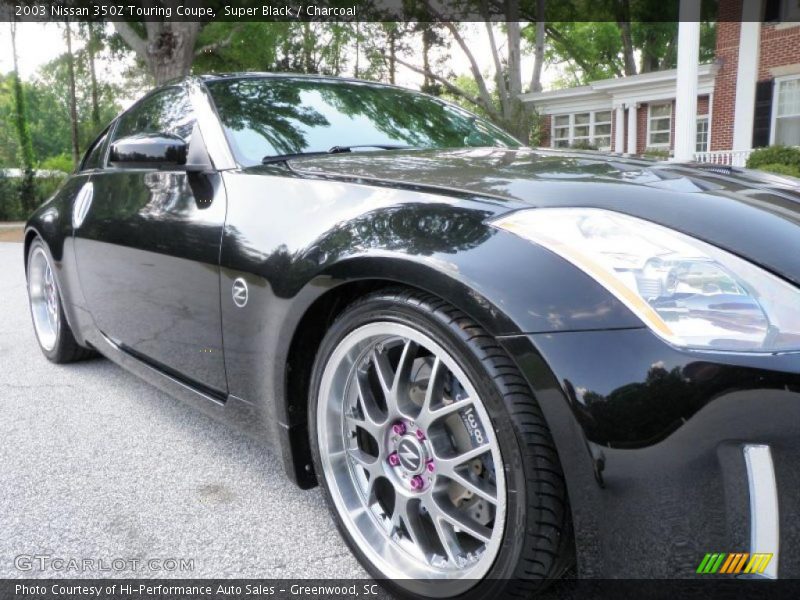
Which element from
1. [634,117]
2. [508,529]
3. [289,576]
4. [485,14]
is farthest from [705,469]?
[485,14]

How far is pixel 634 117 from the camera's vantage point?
20844mm

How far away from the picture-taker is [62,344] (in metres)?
3.80

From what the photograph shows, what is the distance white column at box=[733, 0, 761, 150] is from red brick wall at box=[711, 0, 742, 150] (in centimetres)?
65

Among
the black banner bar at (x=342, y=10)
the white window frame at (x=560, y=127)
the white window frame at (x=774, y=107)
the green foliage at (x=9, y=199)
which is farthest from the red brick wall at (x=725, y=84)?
the green foliage at (x=9, y=199)

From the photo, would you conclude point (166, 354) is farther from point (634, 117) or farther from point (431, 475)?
point (634, 117)

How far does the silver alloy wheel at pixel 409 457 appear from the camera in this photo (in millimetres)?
1544

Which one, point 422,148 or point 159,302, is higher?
point 422,148

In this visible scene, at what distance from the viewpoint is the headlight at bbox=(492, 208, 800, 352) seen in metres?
1.22

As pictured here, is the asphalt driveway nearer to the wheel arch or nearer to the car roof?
the wheel arch

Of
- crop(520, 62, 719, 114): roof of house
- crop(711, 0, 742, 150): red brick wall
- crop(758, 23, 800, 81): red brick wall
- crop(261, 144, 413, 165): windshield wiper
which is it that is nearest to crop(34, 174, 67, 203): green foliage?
crop(520, 62, 719, 114): roof of house

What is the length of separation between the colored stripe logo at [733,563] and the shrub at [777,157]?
41.9 feet

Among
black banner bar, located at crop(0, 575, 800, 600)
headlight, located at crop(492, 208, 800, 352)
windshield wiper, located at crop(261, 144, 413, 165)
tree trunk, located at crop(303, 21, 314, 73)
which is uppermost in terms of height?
tree trunk, located at crop(303, 21, 314, 73)

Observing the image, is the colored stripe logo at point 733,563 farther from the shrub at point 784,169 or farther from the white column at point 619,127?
the white column at point 619,127

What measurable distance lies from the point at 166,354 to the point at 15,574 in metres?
0.88
